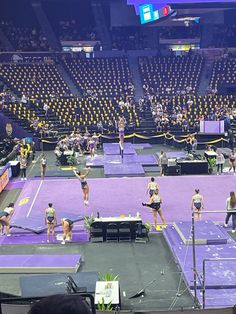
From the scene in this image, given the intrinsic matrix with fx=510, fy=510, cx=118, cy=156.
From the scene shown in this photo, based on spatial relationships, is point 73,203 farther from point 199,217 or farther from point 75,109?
point 75,109

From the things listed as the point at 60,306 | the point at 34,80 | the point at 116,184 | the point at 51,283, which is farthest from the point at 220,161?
the point at 60,306

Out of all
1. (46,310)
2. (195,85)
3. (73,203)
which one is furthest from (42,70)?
(46,310)

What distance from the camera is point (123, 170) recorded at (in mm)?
26984

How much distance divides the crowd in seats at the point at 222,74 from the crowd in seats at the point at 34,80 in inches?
531

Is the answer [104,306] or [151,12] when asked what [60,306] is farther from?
[151,12]

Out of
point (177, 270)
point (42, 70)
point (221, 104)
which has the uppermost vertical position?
point (42, 70)

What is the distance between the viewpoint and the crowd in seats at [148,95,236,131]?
126 feet

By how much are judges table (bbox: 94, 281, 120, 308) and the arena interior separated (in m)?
0.03

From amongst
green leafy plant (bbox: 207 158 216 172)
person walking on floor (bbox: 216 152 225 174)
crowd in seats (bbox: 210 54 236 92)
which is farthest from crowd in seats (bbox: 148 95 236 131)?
person walking on floor (bbox: 216 152 225 174)

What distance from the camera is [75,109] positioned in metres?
40.4

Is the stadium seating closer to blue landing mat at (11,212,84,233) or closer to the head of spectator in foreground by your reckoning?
blue landing mat at (11,212,84,233)

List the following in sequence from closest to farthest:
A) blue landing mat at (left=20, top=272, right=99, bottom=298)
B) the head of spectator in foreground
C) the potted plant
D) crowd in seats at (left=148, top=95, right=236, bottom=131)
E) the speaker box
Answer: the head of spectator in foreground
blue landing mat at (left=20, top=272, right=99, bottom=298)
the speaker box
the potted plant
crowd in seats at (left=148, top=95, right=236, bottom=131)

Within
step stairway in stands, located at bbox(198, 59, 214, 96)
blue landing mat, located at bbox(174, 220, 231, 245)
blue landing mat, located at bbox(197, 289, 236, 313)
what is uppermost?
step stairway in stands, located at bbox(198, 59, 214, 96)

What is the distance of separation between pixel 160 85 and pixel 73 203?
27719 mm
